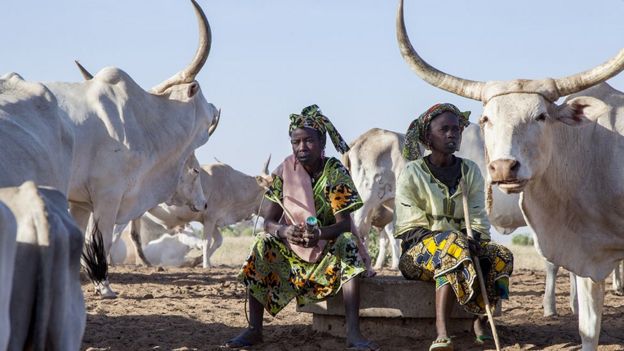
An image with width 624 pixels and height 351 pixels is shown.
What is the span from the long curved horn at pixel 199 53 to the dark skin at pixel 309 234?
341 centimetres

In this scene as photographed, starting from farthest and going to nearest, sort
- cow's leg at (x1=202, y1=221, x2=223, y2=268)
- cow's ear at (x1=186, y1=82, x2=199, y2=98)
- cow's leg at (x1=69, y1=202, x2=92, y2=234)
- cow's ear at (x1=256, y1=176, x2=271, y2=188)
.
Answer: cow's ear at (x1=256, y1=176, x2=271, y2=188) < cow's leg at (x1=202, y1=221, x2=223, y2=268) < cow's ear at (x1=186, y1=82, x2=199, y2=98) < cow's leg at (x1=69, y1=202, x2=92, y2=234)

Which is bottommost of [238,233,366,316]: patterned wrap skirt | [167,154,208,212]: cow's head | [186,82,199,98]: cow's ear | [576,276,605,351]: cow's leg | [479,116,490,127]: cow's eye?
[576,276,605,351]: cow's leg

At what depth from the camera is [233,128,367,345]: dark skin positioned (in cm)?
584

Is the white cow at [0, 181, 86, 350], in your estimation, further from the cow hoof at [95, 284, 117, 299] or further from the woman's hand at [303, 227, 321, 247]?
the cow hoof at [95, 284, 117, 299]

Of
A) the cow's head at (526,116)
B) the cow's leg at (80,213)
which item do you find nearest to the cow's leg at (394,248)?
the cow's leg at (80,213)

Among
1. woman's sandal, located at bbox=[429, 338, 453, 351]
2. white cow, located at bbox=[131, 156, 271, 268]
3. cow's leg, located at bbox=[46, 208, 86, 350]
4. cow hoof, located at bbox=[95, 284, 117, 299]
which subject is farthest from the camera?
white cow, located at bbox=[131, 156, 271, 268]

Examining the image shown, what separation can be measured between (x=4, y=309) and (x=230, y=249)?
21.5m

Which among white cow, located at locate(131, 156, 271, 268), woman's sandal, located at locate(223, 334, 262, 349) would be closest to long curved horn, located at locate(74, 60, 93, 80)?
woman's sandal, located at locate(223, 334, 262, 349)

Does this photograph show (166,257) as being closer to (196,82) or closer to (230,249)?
(230,249)

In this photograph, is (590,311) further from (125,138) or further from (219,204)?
(219,204)

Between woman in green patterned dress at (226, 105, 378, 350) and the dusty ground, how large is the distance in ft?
1.04

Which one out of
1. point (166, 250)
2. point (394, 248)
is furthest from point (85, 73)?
point (166, 250)

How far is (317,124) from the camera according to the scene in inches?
239

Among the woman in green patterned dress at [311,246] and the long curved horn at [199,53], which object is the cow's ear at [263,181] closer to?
the long curved horn at [199,53]
